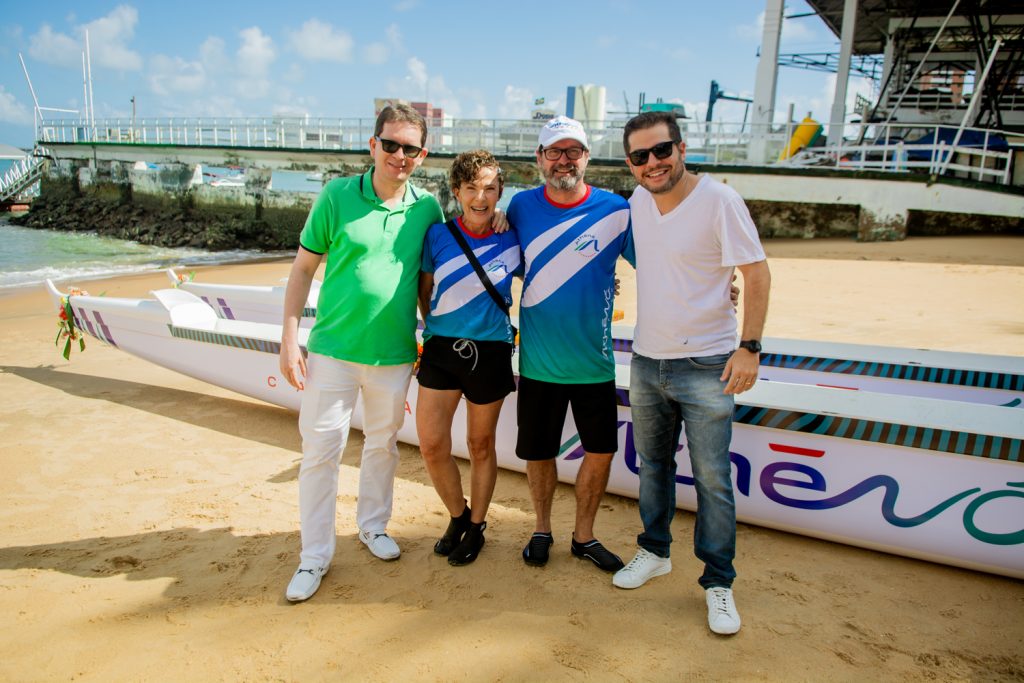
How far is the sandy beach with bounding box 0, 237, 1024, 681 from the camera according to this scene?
220 cm

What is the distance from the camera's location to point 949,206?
40.0 feet

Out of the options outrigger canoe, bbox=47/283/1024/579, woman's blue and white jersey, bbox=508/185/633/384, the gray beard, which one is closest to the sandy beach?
outrigger canoe, bbox=47/283/1024/579

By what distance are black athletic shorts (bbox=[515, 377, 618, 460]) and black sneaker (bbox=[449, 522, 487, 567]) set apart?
45 centimetres

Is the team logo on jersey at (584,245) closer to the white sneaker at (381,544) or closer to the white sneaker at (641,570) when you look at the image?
the white sneaker at (641,570)

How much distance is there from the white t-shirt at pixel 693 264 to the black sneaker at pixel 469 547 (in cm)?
113

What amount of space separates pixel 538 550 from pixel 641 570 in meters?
0.44

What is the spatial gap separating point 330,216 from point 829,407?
224 cm

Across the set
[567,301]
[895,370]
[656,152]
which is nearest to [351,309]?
[567,301]

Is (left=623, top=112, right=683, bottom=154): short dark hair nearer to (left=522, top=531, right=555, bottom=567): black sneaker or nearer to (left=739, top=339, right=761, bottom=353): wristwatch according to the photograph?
(left=739, top=339, right=761, bottom=353): wristwatch

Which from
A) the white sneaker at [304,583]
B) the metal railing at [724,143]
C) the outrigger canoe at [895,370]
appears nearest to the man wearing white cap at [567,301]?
the white sneaker at [304,583]

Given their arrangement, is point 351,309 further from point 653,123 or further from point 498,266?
point 653,123

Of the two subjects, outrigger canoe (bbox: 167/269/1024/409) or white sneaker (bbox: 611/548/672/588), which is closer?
white sneaker (bbox: 611/548/672/588)

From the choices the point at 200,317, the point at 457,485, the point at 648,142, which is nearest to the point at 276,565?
the point at 457,485

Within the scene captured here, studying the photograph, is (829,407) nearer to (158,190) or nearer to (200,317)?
(200,317)
